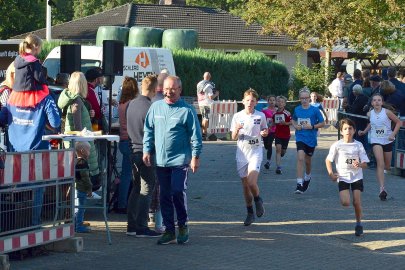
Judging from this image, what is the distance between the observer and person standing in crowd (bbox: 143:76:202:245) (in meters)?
11.1

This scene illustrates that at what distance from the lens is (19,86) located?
420 inches

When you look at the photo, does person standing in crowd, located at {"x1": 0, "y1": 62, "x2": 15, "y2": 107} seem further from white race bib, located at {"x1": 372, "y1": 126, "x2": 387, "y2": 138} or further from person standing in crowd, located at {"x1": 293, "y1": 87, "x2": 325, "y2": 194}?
white race bib, located at {"x1": 372, "y1": 126, "x2": 387, "y2": 138}

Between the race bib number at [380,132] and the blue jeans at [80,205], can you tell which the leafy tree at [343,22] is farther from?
the blue jeans at [80,205]

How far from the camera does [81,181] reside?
38.1 feet

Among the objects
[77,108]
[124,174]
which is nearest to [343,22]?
[124,174]

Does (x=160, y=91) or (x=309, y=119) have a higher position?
(x=160, y=91)

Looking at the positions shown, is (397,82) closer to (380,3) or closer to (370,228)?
(370,228)

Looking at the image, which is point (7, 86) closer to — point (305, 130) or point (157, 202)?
point (157, 202)

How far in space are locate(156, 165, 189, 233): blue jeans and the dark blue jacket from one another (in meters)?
1.75

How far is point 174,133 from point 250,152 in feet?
7.07

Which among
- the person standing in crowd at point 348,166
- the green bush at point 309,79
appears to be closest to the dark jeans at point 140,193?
the person standing in crowd at point 348,166

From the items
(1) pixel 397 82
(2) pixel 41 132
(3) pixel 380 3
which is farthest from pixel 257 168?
(3) pixel 380 3

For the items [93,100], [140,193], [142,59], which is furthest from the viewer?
[142,59]

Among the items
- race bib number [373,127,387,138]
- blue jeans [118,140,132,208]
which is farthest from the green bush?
blue jeans [118,140,132,208]
